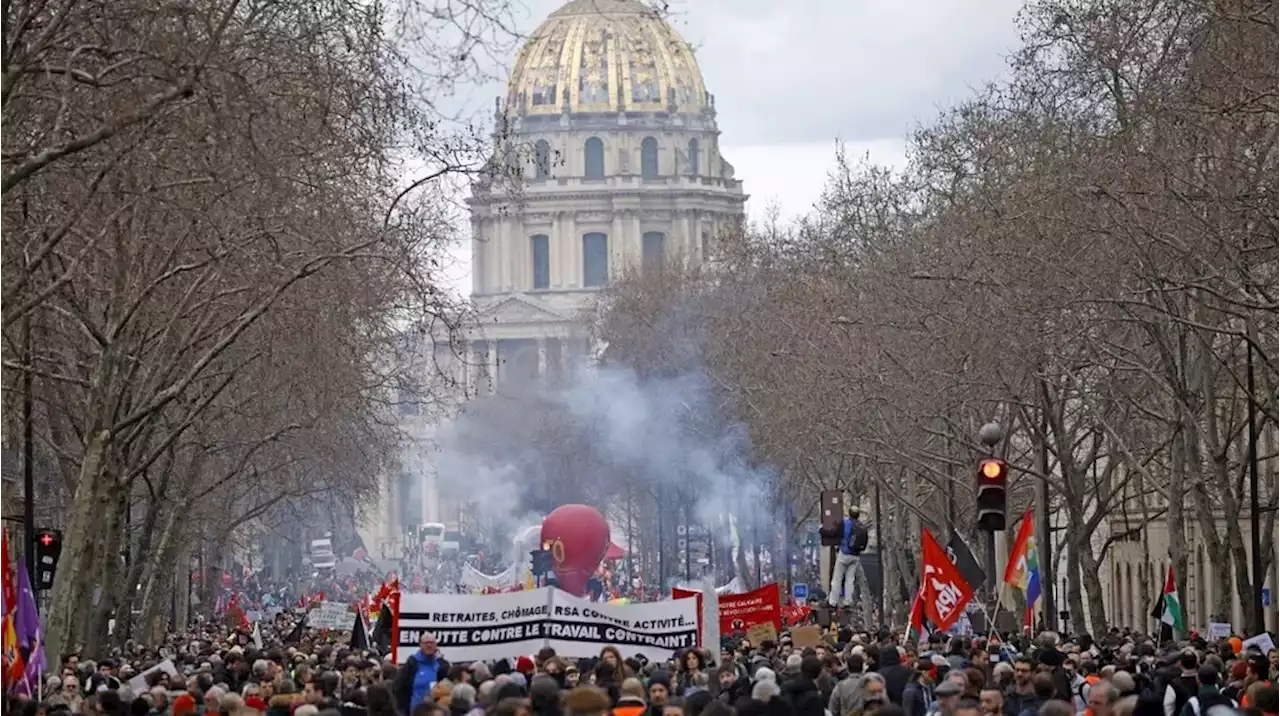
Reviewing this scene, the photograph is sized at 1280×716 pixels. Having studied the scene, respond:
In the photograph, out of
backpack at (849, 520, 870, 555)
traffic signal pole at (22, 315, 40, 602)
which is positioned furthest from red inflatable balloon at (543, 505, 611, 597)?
traffic signal pole at (22, 315, 40, 602)

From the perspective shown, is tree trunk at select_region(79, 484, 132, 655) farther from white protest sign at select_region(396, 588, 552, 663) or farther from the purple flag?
the purple flag

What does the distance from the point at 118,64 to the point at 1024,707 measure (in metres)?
7.44

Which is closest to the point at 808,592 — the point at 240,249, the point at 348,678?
the point at 240,249

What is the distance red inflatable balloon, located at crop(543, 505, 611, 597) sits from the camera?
3425 inches

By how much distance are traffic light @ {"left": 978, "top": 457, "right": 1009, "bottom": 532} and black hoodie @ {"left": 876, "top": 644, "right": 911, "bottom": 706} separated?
8.35ft

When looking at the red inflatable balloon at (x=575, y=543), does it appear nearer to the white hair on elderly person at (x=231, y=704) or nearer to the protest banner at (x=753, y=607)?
the protest banner at (x=753, y=607)

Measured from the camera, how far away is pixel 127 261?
34.9 metres

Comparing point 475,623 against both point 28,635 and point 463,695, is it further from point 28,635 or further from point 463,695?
point 463,695

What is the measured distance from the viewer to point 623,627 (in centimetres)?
2839

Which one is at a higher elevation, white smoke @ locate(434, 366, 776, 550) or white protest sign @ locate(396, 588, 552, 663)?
white smoke @ locate(434, 366, 776, 550)

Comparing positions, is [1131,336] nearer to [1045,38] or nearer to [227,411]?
[1045,38]

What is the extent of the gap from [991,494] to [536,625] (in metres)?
4.04

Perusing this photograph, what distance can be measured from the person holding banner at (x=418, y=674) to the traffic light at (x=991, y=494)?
500 centimetres

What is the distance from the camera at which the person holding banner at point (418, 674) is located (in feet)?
83.7
